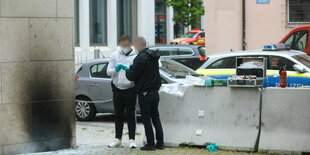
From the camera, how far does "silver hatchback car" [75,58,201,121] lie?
42.3 ft

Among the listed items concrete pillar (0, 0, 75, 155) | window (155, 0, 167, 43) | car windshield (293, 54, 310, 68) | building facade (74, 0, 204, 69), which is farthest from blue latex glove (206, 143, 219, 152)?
window (155, 0, 167, 43)

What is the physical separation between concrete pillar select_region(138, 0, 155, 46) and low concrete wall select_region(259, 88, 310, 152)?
31.0 m

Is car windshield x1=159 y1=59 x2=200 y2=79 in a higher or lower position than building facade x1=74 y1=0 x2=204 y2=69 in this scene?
lower

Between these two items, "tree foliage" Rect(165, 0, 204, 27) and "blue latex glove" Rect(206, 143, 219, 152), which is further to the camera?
"tree foliage" Rect(165, 0, 204, 27)

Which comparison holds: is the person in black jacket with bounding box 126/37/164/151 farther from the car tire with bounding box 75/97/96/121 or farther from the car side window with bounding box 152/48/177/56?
the car side window with bounding box 152/48/177/56

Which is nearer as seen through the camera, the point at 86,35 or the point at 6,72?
the point at 6,72

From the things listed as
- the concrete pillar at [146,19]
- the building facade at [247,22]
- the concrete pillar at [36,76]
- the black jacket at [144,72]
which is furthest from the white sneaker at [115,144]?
the concrete pillar at [146,19]

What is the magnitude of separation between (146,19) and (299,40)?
25261mm

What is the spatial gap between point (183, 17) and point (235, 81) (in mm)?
39460

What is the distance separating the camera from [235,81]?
8.74m

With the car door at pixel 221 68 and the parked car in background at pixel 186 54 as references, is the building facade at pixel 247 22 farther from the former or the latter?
the car door at pixel 221 68

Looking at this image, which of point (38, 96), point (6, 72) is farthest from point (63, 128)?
point (6, 72)

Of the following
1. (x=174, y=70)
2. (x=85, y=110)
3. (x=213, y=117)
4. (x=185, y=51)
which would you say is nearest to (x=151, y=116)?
(x=213, y=117)

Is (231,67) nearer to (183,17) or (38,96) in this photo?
(38,96)
